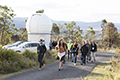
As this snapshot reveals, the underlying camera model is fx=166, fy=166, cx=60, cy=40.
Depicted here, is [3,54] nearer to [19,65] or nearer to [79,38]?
[19,65]

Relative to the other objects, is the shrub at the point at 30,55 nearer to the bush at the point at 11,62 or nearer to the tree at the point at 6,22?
the bush at the point at 11,62

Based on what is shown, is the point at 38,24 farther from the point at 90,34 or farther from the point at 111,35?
the point at 111,35

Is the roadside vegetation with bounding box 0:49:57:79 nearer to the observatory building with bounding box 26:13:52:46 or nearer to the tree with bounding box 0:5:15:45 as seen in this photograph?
the observatory building with bounding box 26:13:52:46

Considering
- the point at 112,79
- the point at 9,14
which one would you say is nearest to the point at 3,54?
the point at 112,79

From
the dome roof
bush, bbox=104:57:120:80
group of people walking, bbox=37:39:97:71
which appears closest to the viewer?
bush, bbox=104:57:120:80

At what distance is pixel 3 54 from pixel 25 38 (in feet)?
120

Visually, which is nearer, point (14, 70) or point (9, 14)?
point (14, 70)

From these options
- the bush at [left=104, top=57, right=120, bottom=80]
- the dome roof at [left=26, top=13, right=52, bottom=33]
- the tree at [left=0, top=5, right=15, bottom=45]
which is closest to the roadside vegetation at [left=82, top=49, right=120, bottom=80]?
the bush at [left=104, top=57, right=120, bottom=80]

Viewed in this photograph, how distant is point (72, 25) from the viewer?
51750 mm

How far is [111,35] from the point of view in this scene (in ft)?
161

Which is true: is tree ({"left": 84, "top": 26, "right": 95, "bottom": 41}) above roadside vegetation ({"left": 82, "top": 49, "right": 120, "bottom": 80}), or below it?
above

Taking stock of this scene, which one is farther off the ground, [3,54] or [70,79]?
[3,54]

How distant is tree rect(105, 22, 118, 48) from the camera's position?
160 feet

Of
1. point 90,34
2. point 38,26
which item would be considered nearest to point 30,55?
point 38,26
